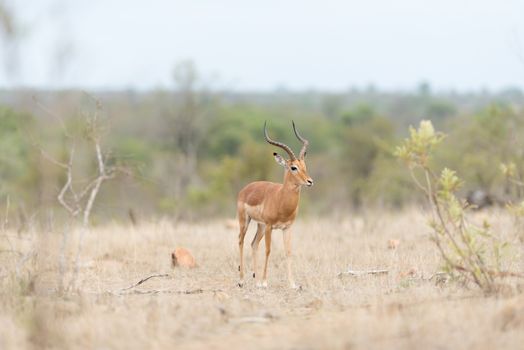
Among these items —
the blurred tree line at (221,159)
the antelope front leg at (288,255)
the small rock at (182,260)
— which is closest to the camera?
the antelope front leg at (288,255)

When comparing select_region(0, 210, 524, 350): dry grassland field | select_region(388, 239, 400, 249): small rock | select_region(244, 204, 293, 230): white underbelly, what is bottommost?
select_region(0, 210, 524, 350): dry grassland field

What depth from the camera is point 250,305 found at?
8.52 meters

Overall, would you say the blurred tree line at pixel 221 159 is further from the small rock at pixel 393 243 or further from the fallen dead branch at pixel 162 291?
the small rock at pixel 393 243

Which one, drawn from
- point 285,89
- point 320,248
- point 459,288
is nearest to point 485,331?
point 459,288

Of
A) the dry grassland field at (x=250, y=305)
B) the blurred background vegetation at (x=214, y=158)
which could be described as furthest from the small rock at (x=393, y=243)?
the blurred background vegetation at (x=214, y=158)

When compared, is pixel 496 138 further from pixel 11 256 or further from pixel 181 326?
pixel 181 326

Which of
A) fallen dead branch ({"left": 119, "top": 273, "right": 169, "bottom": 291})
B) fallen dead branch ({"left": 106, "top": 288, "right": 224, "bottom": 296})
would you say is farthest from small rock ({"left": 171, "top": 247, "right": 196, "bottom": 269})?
fallen dead branch ({"left": 106, "top": 288, "right": 224, "bottom": 296})

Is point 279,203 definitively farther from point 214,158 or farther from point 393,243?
point 214,158

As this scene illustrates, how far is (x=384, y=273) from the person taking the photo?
431 inches

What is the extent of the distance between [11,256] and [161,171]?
29.3 metres

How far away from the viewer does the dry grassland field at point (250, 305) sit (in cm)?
680

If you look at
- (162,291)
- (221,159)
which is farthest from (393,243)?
(221,159)

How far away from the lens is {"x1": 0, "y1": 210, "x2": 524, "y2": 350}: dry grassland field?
6.80 m

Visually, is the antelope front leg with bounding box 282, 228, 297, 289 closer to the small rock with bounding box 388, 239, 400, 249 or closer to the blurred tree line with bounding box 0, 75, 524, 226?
the blurred tree line with bounding box 0, 75, 524, 226
